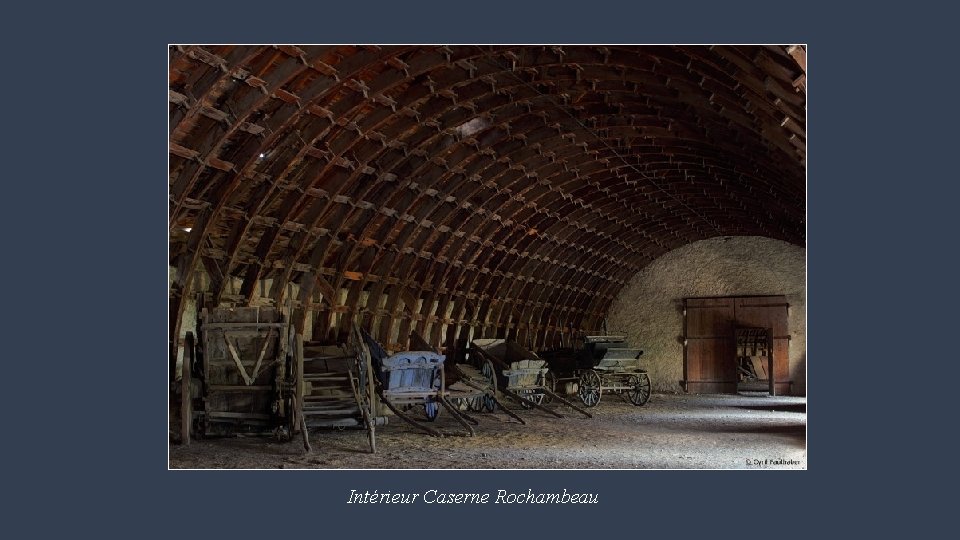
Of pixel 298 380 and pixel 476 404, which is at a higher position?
pixel 298 380

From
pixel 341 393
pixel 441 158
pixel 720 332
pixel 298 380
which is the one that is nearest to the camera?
pixel 298 380

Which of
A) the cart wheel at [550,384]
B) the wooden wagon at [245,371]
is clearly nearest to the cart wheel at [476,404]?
the cart wheel at [550,384]

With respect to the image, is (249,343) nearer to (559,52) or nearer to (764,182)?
(559,52)

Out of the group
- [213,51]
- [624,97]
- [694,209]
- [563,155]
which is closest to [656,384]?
[694,209]

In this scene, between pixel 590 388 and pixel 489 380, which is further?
pixel 590 388

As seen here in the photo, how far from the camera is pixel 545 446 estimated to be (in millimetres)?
12484

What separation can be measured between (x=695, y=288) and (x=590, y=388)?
364 inches

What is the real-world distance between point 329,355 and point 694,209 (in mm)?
13016

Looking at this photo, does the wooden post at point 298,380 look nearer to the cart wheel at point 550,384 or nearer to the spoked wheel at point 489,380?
the spoked wheel at point 489,380

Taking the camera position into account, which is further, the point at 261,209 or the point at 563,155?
the point at 563,155

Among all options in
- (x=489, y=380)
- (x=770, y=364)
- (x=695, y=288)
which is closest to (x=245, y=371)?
(x=489, y=380)

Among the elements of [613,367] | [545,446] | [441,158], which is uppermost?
[441,158]

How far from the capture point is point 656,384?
94.2 feet

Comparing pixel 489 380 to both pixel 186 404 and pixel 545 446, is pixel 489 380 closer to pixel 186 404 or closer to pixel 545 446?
pixel 545 446
